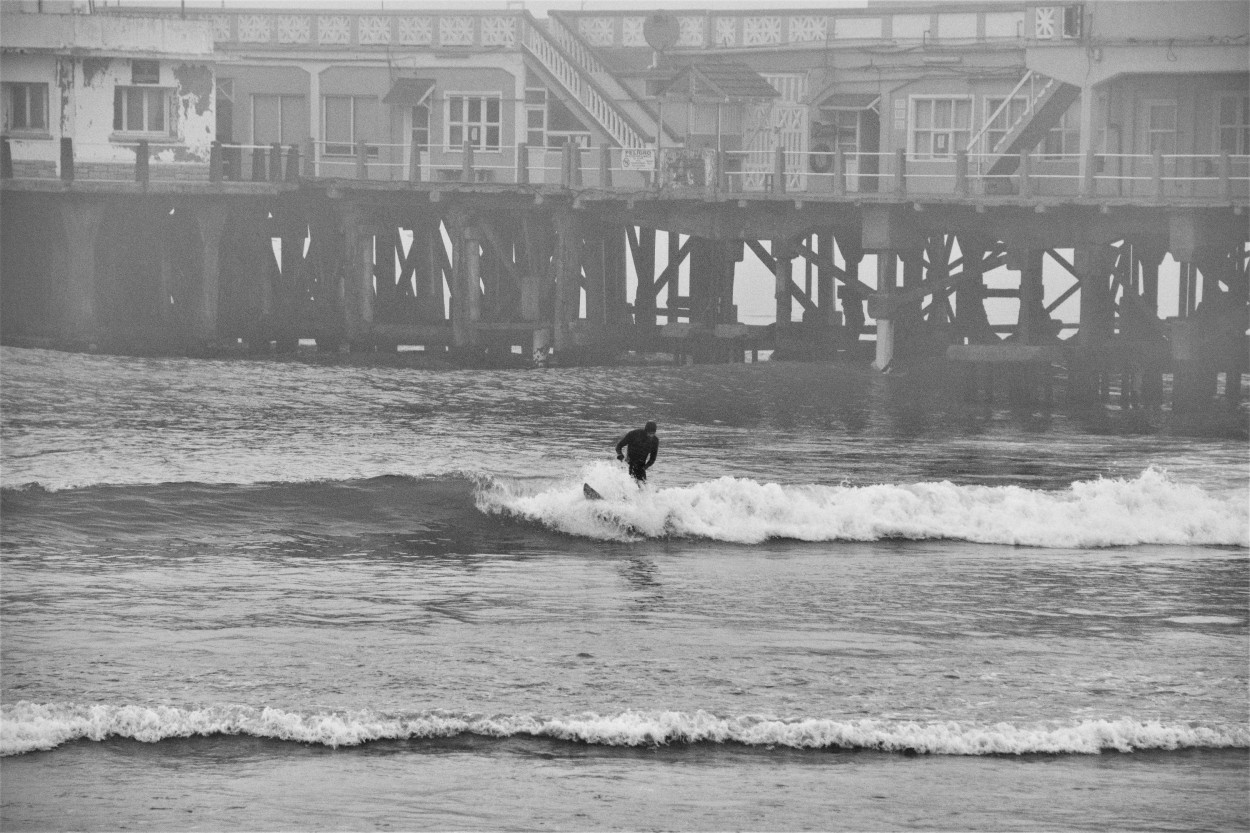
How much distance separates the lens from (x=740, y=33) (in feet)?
138

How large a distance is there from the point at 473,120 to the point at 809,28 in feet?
24.8

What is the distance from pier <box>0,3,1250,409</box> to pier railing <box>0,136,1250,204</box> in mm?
76

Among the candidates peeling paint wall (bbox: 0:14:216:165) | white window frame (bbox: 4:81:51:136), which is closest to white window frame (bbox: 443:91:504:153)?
peeling paint wall (bbox: 0:14:216:165)

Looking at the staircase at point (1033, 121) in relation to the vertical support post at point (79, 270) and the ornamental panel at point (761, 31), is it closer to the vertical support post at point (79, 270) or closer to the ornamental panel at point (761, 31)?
the ornamental panel at point (761, 31)

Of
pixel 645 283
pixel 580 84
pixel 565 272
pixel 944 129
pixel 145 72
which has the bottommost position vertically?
pixel 645 283

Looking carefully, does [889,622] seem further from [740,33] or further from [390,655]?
[740,33]

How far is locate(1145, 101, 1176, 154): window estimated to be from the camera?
35219 millimetres

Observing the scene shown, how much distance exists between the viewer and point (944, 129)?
130 ft

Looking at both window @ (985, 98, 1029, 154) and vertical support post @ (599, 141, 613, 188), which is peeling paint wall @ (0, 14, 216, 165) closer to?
vertical support post @ (599, 141, 613, 188)

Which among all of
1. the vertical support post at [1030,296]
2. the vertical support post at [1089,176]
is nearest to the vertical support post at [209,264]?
the vertical support post at [1030,296]

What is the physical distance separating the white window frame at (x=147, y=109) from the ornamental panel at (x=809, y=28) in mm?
13181

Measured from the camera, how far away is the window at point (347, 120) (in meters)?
43.5

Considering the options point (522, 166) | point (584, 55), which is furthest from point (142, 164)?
point (584, 55)

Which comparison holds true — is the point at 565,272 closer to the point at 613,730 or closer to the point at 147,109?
the point at 147,109
